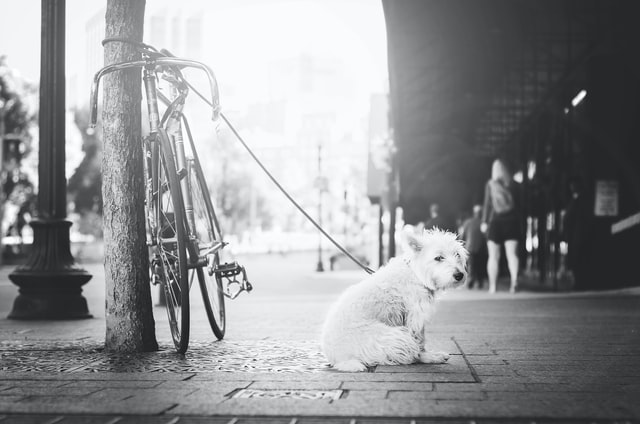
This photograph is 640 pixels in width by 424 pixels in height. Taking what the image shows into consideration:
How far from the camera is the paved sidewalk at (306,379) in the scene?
3.77 metres

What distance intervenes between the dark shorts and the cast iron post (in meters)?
7.53

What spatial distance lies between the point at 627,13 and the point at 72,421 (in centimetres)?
1409

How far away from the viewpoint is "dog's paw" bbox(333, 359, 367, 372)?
502 cm

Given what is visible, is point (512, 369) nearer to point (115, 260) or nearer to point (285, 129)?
point (115, 260)

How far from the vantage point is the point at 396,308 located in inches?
210

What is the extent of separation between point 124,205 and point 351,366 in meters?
2.05

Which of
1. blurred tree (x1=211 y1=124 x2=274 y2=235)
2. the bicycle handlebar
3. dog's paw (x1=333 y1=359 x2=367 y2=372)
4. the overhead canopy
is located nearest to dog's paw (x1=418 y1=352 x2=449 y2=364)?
dog's paw (x1=333 y1=359 x2=367 y2=372)

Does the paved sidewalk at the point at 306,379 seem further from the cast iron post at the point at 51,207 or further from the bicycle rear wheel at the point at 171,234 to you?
the cast iron post at the point at 51,207

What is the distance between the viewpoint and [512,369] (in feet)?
17.0

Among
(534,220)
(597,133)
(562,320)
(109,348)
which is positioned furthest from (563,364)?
(534,220)

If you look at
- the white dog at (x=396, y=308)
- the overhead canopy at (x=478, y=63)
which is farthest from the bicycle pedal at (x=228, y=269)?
the overhead canopy at (x=478, y=63)

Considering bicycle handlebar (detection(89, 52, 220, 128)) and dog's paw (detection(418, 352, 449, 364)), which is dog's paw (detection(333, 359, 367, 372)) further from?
bicycle handlebar (detection(89, 52, 220, 128))

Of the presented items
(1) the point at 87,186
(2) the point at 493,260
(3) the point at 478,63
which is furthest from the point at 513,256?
(1) the point at 87,186

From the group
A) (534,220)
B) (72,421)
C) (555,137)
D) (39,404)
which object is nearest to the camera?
(72,421)
